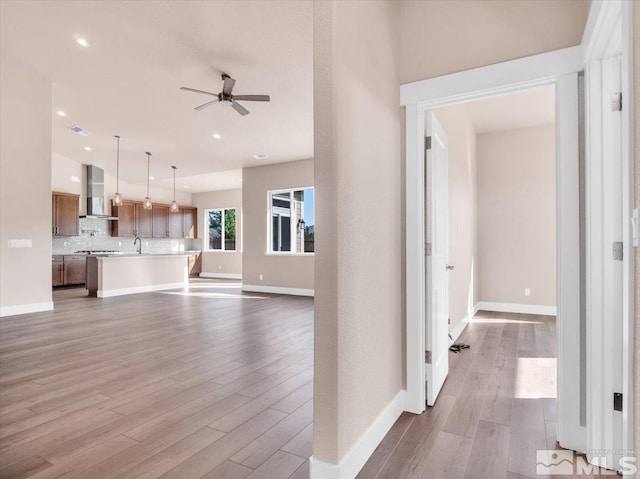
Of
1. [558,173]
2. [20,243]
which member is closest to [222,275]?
[20,243]

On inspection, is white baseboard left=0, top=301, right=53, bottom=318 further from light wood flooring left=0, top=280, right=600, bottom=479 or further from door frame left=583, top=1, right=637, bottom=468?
door frame left=583, top=1, right=637, bottom=468

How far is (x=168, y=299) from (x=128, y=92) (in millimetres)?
3939

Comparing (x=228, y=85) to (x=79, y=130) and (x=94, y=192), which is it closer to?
(x=79, y=130)

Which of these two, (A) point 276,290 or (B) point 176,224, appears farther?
(B) point 176,224

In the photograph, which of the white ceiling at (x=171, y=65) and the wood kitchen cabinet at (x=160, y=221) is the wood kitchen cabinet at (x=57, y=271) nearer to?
the wood kitchen cabinet at (x=160, y=221)

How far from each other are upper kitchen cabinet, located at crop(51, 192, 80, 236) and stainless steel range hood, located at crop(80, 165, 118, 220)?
1.13 ft

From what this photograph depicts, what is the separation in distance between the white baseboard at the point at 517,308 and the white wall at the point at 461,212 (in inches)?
9.0

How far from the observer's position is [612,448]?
1.70 m

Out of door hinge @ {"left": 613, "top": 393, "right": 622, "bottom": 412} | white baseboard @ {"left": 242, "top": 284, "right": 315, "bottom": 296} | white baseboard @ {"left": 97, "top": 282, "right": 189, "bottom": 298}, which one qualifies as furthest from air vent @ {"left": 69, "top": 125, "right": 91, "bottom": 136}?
door hinge @ {"left": 613, "top": 393, "right": 622, "bottom": 412}

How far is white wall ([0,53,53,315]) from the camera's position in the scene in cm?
514

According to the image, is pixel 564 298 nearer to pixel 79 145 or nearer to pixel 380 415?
pixel 380 415

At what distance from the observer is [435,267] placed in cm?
251

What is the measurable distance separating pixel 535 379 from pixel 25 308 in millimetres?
6836

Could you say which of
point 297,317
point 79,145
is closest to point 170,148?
point 79,145
